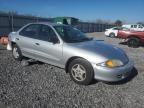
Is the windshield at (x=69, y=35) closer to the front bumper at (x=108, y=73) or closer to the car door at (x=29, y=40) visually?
the car door at (x=29, y=40)

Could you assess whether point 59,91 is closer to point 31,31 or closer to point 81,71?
point 81,71

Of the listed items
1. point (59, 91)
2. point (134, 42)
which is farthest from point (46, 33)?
point (134, 42)

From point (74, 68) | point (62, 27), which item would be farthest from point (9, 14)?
point (74, 68)

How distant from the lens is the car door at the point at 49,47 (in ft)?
17.8

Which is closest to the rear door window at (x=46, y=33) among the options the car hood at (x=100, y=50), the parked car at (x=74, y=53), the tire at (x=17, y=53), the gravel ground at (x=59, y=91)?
the parked car at (x=74, y=53)

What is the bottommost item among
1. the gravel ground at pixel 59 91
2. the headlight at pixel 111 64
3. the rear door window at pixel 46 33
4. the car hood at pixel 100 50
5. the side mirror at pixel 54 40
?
the gravel ground at pixel 59 91

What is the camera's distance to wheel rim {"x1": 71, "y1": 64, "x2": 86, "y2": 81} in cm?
490

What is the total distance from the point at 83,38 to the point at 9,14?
13.5 metres

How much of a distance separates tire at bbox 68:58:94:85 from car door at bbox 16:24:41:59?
1508mm

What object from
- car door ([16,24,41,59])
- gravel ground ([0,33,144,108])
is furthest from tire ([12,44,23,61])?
gravel ground ([0,33,144,108])

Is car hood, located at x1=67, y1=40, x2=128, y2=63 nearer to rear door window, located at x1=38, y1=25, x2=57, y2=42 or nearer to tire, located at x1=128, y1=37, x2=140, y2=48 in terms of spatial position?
rear door window, located at x1=38, y1=25, x2=57, y2=42

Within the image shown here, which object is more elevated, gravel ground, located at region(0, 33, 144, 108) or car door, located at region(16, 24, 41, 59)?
car door, located at region(16, 24, 41, 59)

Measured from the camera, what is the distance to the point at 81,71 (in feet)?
16.2

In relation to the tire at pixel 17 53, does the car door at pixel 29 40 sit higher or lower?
higher
